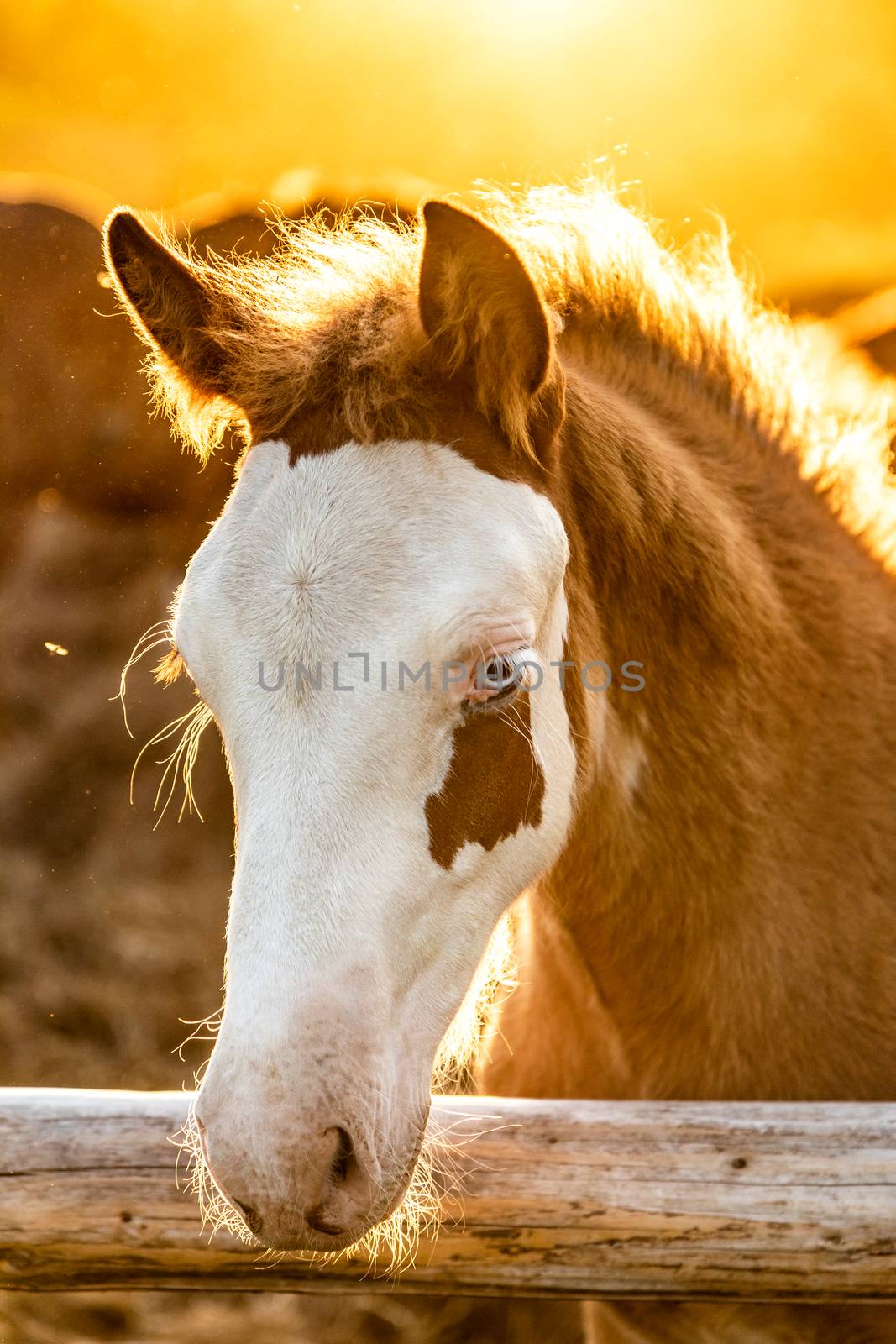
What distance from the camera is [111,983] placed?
5.77m

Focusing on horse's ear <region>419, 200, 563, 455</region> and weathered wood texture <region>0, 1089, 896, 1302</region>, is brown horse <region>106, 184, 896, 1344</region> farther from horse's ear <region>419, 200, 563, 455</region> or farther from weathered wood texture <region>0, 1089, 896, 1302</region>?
weathered wood texture <region>0, 1089, 896, 1302</region>

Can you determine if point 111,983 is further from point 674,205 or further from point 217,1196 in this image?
point 674,205

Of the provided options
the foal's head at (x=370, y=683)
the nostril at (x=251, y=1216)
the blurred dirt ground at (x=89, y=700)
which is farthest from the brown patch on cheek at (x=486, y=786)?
→ the blurred dirt ground at (x=89, y=700)

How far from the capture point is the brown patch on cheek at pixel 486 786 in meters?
1.63

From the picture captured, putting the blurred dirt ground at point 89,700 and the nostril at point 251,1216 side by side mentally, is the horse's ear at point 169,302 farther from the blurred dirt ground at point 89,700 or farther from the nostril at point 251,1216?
the blurred dirt ground at point 89,700

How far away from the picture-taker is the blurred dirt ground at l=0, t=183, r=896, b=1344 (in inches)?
224

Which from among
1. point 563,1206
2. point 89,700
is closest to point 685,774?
point 563,1206

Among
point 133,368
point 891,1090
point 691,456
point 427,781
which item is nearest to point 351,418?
point 427,781

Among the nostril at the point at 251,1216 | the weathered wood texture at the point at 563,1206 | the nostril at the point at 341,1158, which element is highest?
the nostril at the point at 341,1158

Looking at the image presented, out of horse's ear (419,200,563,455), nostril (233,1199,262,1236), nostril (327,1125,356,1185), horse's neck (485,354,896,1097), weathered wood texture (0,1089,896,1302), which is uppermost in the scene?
horse's ear (419,200,563,455)

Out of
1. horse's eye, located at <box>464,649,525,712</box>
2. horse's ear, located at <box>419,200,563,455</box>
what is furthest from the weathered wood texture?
horse's ear, located at <box>419,200,563,455</box>

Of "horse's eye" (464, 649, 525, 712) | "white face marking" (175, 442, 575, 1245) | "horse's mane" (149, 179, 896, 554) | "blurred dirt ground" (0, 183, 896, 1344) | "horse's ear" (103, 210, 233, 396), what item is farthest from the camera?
"blurred dirt ground" (0, 183, 896, 1344)

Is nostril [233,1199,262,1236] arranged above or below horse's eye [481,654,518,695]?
below

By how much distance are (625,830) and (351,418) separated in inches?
36.3
